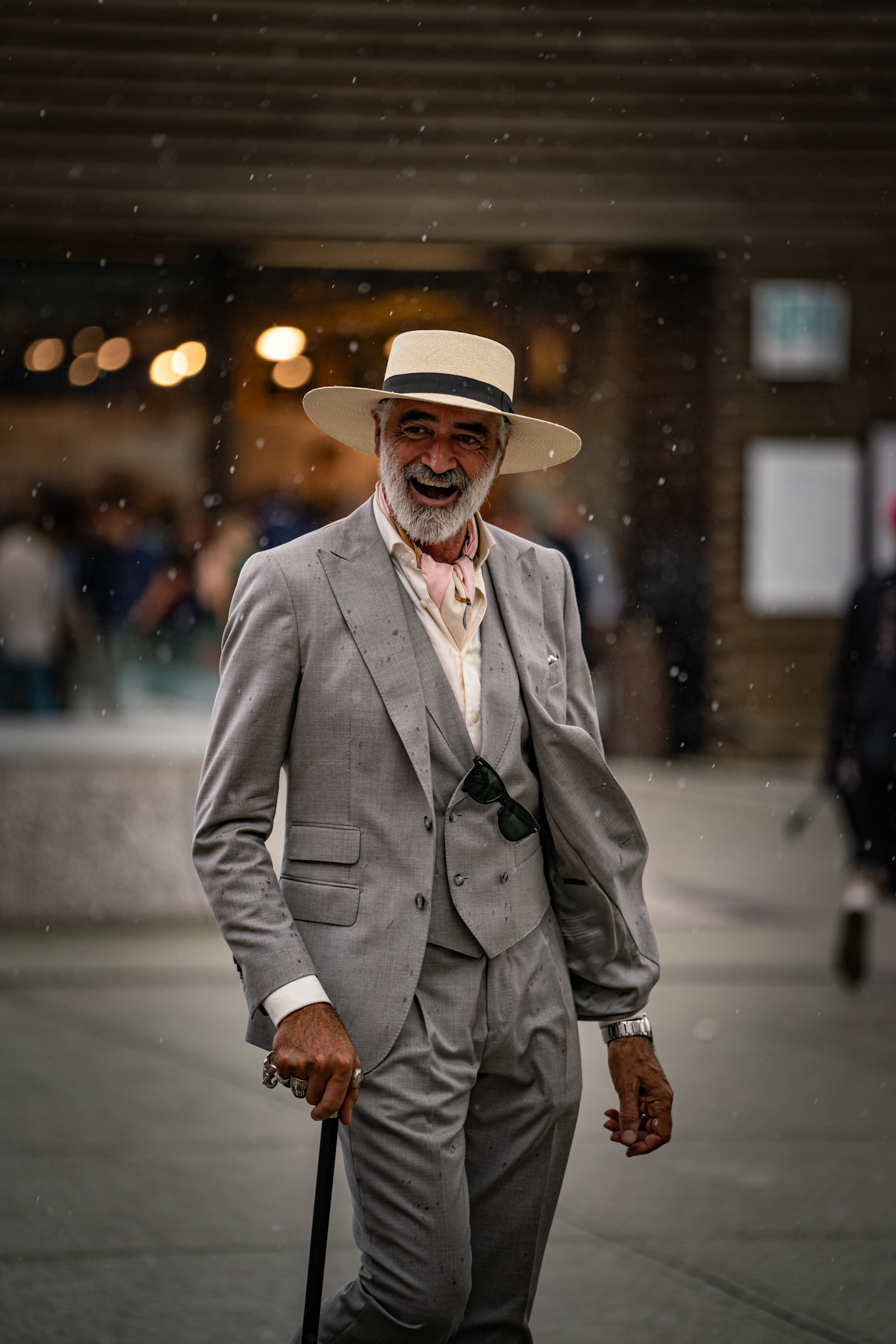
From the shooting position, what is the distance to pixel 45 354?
13711 mm

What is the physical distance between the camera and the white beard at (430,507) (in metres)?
2.67

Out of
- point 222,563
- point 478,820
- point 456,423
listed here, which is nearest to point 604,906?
point 478,820

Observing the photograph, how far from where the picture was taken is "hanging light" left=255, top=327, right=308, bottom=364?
12.2 meters

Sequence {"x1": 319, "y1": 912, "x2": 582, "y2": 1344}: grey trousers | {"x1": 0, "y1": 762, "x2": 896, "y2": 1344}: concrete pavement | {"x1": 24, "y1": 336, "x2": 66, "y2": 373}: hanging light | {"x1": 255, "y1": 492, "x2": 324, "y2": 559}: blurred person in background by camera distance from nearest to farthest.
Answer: {"x1": 319, "y1": 912, "x2": 582, "y2": 1344}: grey trousers < {"x1": 0, "y1": 762, "x2": 896, "y2": 1344}: concrete pavement < {"x1": 255, "y1": 492, "x2": 324, "y2": 559}: blurred person in background < {"x1": 24, "y1": 336, "x2": 66, "y2": 373}: hanging light

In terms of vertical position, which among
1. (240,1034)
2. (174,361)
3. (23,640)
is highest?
(174,361)

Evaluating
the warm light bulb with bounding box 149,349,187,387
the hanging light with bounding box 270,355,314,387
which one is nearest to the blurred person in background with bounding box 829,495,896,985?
the hanging light with bounding box 270,355,314,387

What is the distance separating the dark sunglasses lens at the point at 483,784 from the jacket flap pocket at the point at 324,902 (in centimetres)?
23

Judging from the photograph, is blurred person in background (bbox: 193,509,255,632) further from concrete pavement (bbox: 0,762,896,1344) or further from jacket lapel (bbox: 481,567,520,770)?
jacket lapel (bbox: 481,567,520,770)

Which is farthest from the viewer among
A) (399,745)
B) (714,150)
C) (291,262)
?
(291,262)

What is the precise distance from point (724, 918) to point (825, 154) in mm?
4224

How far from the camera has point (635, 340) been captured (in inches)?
526

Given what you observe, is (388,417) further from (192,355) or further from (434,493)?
(192,355)

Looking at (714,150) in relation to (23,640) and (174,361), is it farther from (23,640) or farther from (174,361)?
(174,361)

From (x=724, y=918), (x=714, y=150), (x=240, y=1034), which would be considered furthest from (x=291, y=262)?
(x=240, y=1034)
